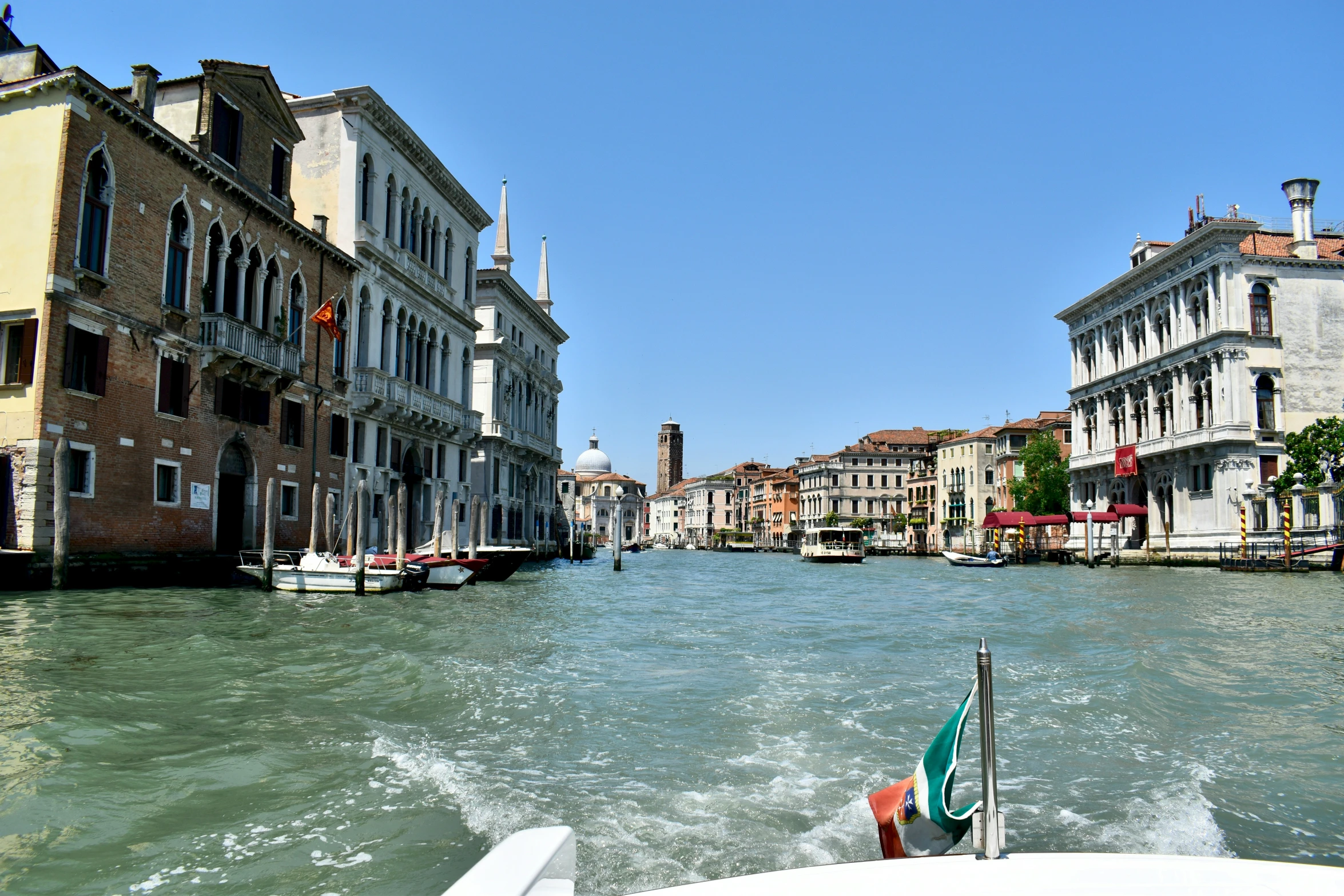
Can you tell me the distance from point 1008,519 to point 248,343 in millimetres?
38238

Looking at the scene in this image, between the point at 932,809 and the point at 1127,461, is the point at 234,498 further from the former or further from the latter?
the point at 1127,461

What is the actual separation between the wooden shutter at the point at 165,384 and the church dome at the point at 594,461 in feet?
321

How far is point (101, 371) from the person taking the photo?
13.5 metres

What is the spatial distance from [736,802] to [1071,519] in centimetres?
4284

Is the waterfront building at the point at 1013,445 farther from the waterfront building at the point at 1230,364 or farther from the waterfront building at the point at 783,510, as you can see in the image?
the waterfront building at the point at 783,510

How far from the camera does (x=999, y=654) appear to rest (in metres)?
9.71

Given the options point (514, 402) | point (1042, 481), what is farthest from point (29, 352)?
point (1042, 481)

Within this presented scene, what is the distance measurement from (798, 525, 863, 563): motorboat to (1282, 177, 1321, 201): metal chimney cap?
24658 millimetres

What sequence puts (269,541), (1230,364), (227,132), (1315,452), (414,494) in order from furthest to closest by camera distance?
(1230,364)
(1315,452)
(414,494)
(227,132)
(269,541)

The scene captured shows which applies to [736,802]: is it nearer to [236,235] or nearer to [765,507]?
[236,235]

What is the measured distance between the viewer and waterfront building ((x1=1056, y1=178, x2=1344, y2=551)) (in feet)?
114

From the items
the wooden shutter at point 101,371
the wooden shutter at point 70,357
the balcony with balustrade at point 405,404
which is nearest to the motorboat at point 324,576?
the wooden shutter at point 101,371

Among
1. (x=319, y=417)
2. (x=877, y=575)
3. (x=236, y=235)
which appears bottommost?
(x=877, y=575)

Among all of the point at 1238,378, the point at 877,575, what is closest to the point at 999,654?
the point at 877,575
